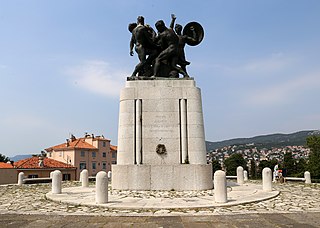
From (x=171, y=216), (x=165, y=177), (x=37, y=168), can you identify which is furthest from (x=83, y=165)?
(x=171, y=216)

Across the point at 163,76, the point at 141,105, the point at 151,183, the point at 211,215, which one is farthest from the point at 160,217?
the point at 163,76

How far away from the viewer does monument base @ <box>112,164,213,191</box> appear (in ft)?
47.7

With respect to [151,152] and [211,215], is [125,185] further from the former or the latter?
[211,215]

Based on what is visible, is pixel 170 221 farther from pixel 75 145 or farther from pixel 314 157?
pixel 75 145

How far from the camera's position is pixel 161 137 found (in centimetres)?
1575

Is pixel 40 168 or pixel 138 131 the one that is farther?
pixel 40 168

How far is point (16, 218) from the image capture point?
346 inches

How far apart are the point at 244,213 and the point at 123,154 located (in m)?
8.06

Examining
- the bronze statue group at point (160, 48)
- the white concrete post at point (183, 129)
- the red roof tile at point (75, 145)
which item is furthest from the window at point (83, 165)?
the white concrete post at point (183, 129)

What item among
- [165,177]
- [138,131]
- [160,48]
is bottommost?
[165,177]

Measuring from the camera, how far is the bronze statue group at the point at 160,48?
16.9 metres

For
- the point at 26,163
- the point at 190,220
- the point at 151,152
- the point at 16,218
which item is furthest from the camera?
the point at 26,163

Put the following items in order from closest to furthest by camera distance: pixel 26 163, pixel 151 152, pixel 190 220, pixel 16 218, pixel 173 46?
pixel 190 220
pixel 16 218
pixel 151 152
pixel 173 46
pixel 26 163

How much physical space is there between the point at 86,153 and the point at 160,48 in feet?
195
